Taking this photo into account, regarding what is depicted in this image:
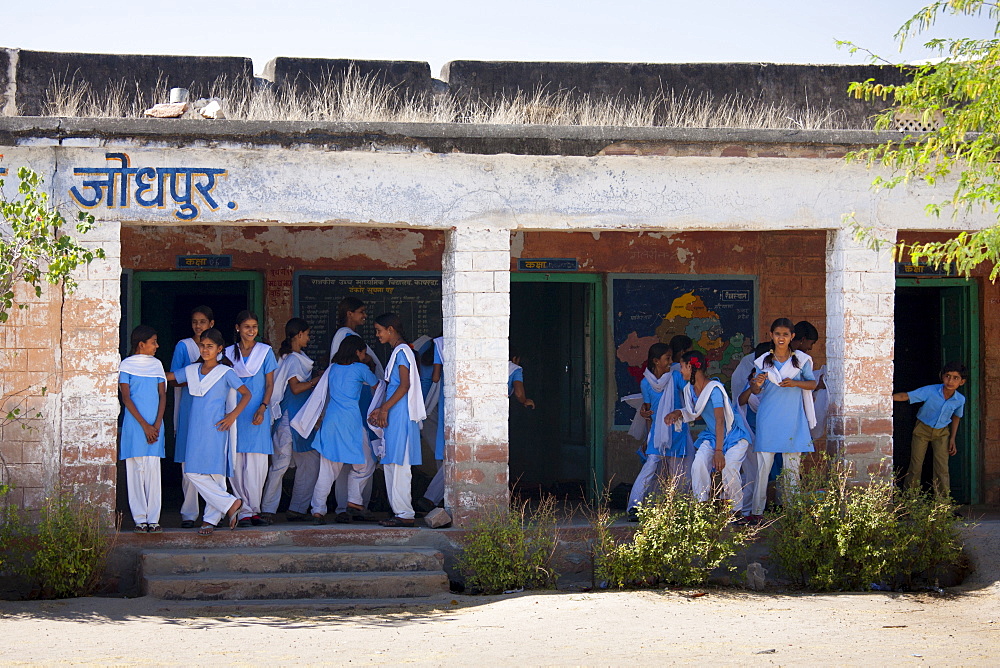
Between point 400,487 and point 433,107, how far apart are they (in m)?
3.35

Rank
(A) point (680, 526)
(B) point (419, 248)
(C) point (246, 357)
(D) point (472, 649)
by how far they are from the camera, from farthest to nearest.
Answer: (B) point (419, 248) → (C) point (246, 357) → (A) point (680, 526) → (D) point (472, 649)

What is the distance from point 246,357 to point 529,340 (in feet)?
13.7

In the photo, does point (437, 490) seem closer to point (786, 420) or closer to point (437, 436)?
point (437, 436)

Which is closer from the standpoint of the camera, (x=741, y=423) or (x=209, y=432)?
(x=209, y=432)

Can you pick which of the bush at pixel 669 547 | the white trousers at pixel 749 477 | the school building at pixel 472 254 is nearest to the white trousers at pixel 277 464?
the school building at pixel 472 254

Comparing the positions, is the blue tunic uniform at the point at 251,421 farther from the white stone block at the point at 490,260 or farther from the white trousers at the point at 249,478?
the white stone block at the point at 490,260

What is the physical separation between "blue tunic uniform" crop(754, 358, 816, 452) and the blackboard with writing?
3105 mm

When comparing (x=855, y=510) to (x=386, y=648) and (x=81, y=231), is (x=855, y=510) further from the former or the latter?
(x=81, y=231)

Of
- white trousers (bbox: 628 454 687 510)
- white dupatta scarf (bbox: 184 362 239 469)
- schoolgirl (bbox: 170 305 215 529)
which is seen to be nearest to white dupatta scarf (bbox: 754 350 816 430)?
white trousers (bbox: 628 454 687 510)

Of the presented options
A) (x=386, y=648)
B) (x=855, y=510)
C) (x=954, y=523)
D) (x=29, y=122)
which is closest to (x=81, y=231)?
(x=29, y=122)

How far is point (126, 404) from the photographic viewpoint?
7535mm

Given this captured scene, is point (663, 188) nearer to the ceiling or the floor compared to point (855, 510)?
nearer to the ceiling

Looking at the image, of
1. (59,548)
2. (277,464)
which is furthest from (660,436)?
(59,548)

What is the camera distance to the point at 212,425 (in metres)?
7.82
